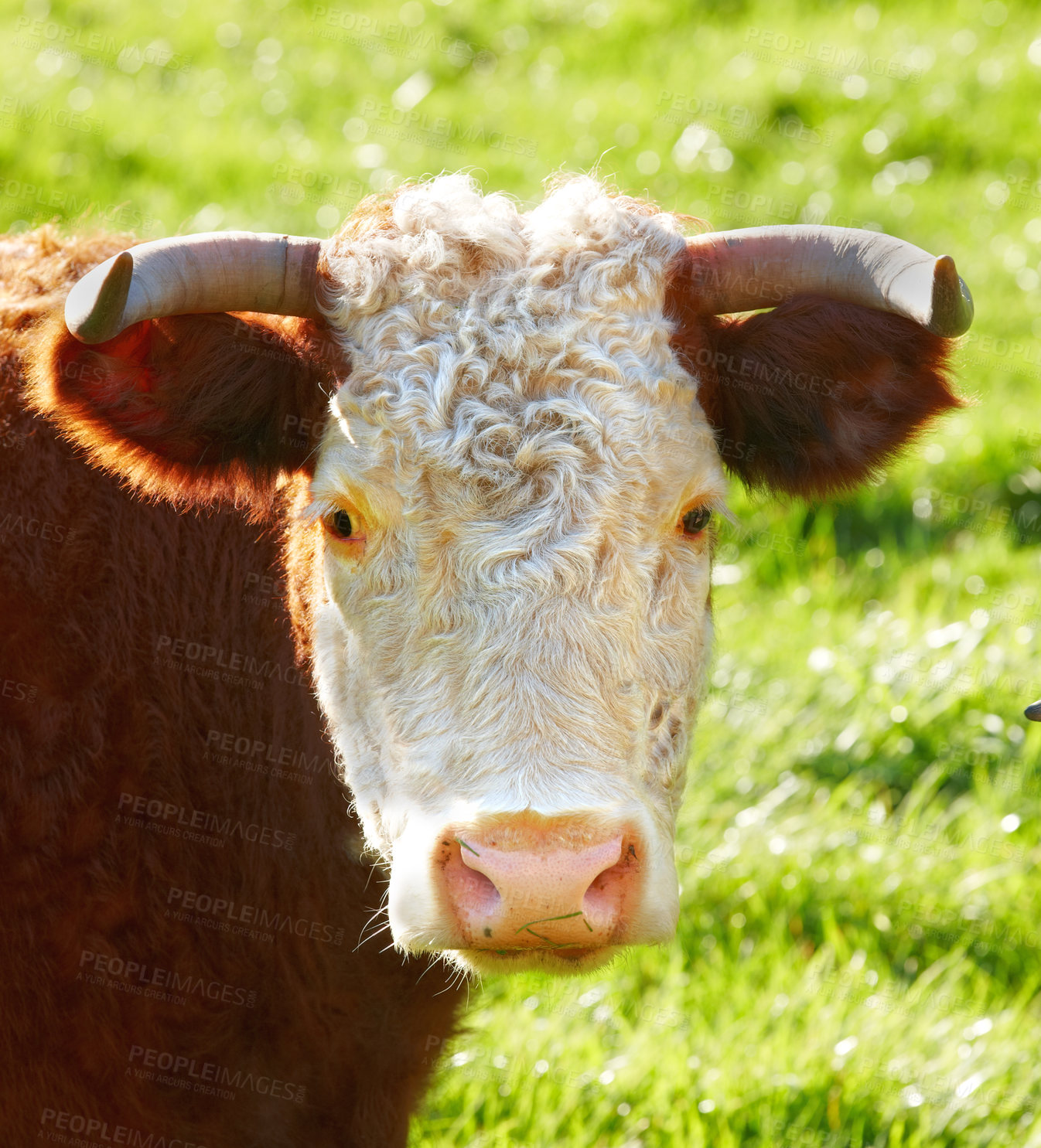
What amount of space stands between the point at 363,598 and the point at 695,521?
777 mm

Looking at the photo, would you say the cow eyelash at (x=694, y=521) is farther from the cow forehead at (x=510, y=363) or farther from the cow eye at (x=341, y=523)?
the cow eye at (x=341, y=523)

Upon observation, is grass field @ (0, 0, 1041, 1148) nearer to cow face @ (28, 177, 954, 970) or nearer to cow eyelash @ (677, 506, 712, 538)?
cow face @ (28, 177, 954, 970)

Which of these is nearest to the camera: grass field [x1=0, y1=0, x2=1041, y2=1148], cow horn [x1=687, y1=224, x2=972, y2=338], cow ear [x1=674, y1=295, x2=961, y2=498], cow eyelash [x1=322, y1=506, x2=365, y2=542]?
cow horn [x1=687, y1=224, x2=972, y2=338]

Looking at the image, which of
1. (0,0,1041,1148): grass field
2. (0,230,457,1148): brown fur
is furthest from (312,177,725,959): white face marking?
(0,0,1041,1148): grass field

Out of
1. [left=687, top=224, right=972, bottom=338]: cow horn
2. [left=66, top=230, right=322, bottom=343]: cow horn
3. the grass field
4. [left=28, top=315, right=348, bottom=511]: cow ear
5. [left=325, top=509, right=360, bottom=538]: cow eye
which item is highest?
[left=66, top=230, right=322, bottom=343]: cow horn

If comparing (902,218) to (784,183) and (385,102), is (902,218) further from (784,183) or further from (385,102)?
(385,102)

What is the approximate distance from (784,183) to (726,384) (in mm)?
5984

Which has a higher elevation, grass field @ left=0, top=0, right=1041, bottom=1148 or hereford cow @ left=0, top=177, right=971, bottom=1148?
hereford cow @ left=0, top=177, right=971, bottom=1148

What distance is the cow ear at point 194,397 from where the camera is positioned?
2.89m

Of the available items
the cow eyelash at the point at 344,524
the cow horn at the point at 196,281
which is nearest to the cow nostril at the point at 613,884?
the cow eyelash at the point at 344,524

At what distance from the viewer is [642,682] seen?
2.71 meters

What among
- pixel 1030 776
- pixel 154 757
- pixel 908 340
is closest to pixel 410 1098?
pixel 154 757

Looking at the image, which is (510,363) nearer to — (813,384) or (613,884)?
(813,384)

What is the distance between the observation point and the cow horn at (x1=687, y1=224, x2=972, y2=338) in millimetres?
2709
